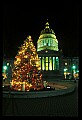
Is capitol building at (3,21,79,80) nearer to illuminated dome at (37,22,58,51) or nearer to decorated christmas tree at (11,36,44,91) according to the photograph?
illuminated dome at (37,22,58,51)

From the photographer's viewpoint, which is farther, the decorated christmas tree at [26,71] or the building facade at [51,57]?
the building facade at [51,57]

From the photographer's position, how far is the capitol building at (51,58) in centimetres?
8625

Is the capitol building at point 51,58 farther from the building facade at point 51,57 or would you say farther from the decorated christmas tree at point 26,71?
the decorated christmas tree at point 26,71

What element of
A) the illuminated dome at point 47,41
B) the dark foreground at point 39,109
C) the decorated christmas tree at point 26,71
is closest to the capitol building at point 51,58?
the illuminated dome at point 47,41

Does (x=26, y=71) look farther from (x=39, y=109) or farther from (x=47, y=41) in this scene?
(x=47, y=41)

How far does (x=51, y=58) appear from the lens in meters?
87.6

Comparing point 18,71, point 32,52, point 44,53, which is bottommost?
point 18,71

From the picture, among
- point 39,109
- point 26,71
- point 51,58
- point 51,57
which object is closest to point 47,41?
point 51,57

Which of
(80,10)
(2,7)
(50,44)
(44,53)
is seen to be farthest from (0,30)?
(50,44)

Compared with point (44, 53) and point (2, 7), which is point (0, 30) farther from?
point (44, 53)

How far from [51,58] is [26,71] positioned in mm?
64898

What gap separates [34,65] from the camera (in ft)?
77.9

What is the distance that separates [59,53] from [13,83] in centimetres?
6564

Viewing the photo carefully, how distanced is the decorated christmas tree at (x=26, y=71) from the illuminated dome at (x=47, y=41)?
68.8 metres
